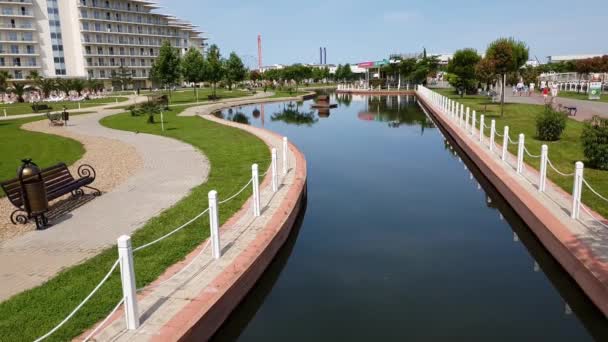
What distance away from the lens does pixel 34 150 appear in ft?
58.0

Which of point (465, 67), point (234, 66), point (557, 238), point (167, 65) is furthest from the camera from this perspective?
point (234, 66)

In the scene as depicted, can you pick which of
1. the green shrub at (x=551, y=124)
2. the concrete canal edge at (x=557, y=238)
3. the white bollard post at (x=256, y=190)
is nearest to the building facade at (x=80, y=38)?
the green shrub at (x=551, y=124)

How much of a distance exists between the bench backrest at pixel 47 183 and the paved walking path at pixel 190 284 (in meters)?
3.80

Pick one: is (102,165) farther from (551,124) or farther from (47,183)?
(551,124)

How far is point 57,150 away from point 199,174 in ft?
26.4

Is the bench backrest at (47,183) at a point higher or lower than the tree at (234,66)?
lower

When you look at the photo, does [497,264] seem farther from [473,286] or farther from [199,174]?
[199,174]

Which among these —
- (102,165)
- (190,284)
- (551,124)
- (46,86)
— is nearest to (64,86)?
(46,86)

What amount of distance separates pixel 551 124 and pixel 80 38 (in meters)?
90.0

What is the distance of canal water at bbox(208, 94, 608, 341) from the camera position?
5934 mm

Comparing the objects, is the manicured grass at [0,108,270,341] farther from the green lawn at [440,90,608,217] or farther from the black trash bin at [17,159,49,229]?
the green lawn at [440,90,608,217]

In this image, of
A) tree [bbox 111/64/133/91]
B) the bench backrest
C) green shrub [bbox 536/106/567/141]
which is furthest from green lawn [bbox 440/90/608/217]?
tree [bbox 111/64/133/91]

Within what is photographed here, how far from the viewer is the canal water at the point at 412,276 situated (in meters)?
5.93

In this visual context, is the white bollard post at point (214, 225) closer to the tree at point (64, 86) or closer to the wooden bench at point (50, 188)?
the wooden bench at point (50, 188)
